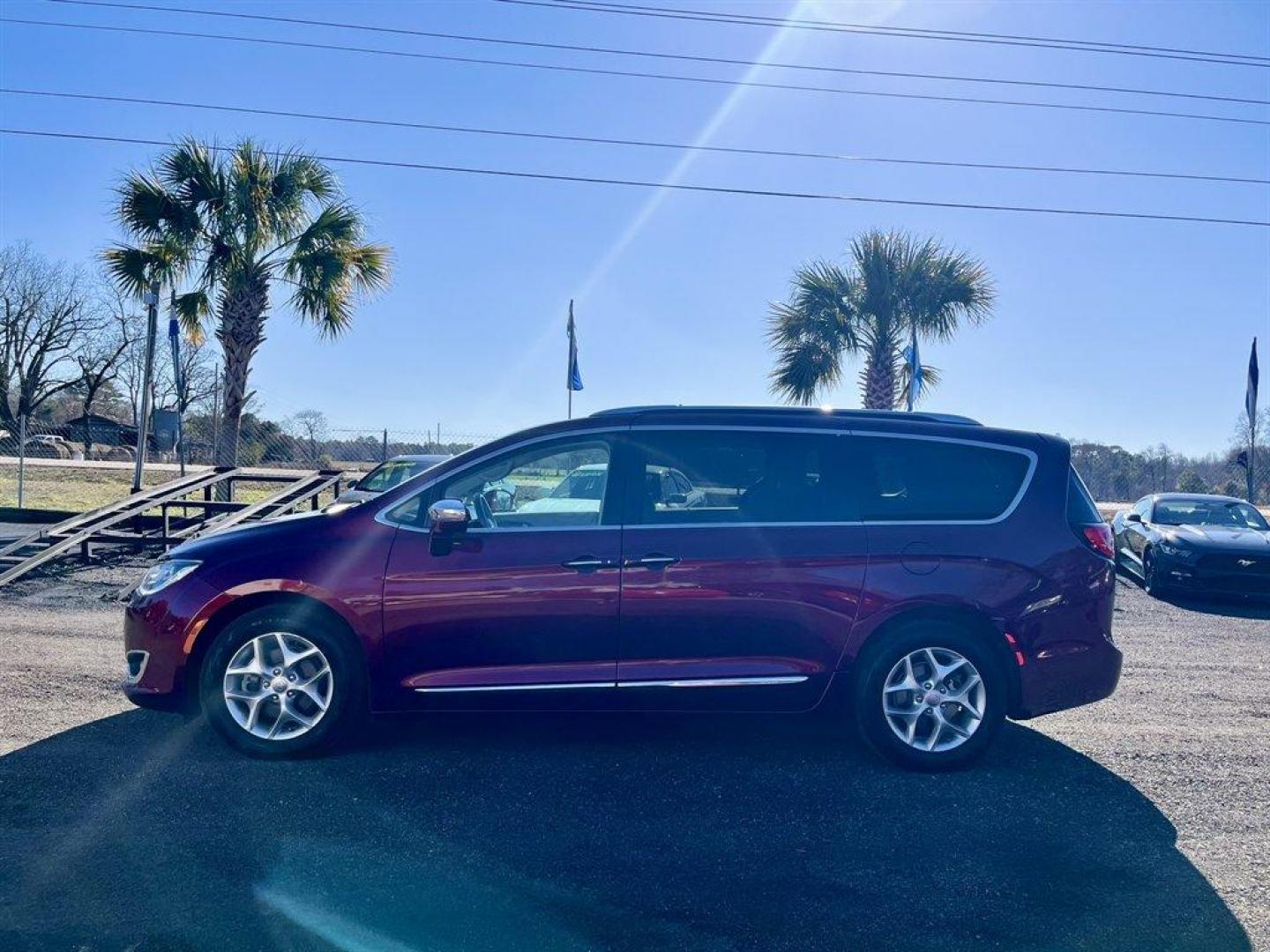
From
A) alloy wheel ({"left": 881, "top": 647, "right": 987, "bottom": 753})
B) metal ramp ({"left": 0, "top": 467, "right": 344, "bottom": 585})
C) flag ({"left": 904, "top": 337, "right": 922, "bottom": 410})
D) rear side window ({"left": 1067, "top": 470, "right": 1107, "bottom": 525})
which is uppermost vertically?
flag ({"left": 904, "top": 337, "right": 922, "bottom": 410})

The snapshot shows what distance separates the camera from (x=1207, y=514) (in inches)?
532

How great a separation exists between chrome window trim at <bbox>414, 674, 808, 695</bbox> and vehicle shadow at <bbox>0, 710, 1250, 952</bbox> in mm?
386

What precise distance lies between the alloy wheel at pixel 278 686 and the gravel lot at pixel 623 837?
0.68 feet

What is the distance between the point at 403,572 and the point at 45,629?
4.85 meters

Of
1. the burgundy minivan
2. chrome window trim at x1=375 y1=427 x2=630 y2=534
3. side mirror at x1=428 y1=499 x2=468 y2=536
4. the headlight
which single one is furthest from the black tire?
the headlight

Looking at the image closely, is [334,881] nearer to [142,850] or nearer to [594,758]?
[142,850]

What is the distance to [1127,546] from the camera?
13.8 metres

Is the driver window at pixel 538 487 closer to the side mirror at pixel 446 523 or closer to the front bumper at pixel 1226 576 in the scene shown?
the side mirror at pixel 446 523

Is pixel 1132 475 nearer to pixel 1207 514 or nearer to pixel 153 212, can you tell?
pixel 1207 514

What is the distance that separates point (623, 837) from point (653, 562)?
1354mm

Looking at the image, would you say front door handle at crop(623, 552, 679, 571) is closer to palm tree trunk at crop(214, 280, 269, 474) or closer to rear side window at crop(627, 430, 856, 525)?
rear side window at crop(627, 430, 856, 525)

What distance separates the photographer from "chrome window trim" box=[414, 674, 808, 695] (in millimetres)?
5012

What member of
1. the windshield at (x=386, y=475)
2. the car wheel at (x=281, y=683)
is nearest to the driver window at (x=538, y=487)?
the car wheel at (x=281, y=683)

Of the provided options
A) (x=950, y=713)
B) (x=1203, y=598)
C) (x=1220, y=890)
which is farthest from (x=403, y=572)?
(x=1203, y=598)
